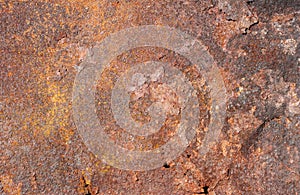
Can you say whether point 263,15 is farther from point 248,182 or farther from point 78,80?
point 78,80

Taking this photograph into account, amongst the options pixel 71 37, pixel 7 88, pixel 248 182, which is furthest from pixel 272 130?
pixel 7 88

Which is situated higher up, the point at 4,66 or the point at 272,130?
the point at 4,66

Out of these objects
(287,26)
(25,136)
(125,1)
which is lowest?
(25,136)

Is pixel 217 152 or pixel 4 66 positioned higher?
pixel 4 66

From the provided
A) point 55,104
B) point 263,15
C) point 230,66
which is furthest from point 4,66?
point 263,15

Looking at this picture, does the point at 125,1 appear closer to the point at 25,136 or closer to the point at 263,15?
the point at 263,15

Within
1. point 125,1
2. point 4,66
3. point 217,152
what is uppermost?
point 125,1
